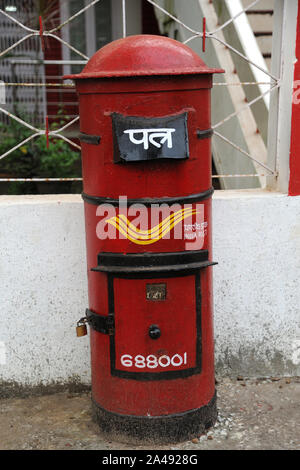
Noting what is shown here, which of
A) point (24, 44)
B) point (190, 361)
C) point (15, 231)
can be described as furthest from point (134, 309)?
point (24, 44)

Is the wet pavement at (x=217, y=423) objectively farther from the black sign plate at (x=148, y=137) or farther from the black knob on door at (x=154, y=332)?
the black sign plate at (x=148, y=137)

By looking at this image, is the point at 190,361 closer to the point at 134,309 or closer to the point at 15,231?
the point at 134,309

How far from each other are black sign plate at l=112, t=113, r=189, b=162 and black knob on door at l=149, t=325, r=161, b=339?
905 mm

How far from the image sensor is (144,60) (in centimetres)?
282

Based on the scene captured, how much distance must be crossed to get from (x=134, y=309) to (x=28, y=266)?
1.00 metres

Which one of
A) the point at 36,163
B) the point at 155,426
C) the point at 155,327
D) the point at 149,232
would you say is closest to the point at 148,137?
the point at 149,232

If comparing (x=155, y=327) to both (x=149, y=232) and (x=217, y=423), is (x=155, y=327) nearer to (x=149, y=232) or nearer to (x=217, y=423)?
(x=149, y=232)

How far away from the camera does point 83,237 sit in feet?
12.3

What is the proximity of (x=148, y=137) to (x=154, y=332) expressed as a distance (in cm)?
103

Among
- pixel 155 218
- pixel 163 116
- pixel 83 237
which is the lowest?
pixel 83 237

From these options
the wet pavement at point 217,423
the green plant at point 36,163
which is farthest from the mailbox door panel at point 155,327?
the green plant at point 36,163

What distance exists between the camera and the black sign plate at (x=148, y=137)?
281 cm

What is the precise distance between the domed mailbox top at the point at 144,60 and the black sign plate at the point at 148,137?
0.22 meters

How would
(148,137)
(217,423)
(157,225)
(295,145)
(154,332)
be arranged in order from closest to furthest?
(148,137) → (157,225) → (154,332) → (217,423) → (295,145)
